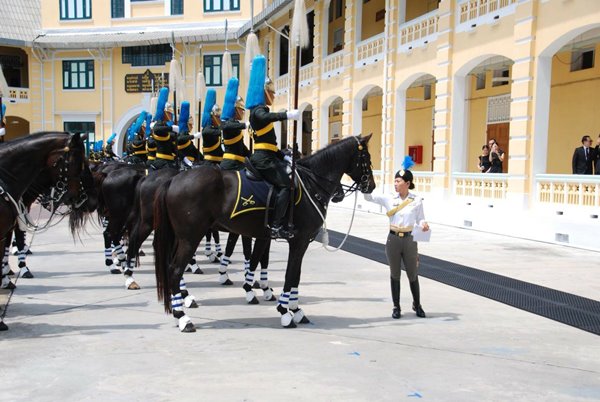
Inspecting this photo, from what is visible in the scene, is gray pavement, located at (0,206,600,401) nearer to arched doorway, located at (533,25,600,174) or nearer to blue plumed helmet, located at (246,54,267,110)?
blue plumed helmet, located at (246,54,267,110)

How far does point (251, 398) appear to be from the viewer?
4.13 m

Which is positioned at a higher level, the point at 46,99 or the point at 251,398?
the point at 46,99

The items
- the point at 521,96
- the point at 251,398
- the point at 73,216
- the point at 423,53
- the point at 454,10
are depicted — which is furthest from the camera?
the point at 423,53

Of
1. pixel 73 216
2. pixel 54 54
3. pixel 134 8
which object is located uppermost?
pixel 134 8

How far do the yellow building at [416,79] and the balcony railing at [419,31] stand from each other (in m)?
0.05

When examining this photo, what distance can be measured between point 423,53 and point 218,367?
14897 mm

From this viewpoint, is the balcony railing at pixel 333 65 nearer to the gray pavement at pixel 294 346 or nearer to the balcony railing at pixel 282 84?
the balcony railing at pixel 282 84

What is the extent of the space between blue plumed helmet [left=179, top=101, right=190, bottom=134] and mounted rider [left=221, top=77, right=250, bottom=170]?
233 centimetres

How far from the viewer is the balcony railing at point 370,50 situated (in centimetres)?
2022

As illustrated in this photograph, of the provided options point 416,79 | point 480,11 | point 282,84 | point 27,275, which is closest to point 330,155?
point 27,275

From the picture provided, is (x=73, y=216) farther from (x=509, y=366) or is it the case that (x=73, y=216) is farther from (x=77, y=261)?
(x=509, y=366)

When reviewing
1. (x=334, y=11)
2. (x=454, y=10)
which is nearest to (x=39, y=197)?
(x=454, y=10)

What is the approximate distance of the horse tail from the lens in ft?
20.7

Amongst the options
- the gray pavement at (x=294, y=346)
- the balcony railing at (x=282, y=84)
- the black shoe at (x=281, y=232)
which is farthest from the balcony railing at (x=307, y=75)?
the black shoe at (x=281, y=232)
